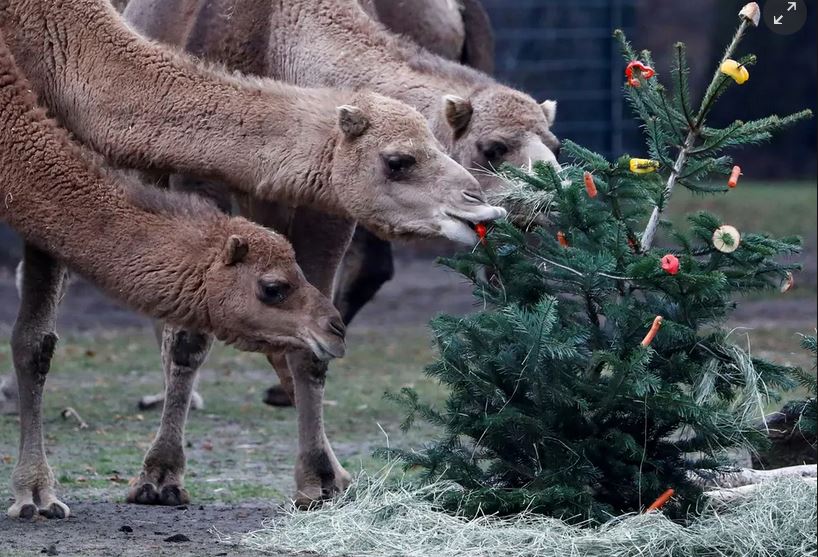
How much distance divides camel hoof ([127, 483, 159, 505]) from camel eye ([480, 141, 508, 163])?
197cm

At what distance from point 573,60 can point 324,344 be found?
13941 mm

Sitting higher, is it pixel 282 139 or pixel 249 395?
A: pixel 282 139

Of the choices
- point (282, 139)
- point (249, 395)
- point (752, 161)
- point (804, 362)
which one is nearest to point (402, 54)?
point (282, 139)

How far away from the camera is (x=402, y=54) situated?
6.62 meters

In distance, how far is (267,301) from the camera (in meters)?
5.39

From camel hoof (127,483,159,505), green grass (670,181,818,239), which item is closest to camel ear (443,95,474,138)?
camel hoof (127,483,159,505)

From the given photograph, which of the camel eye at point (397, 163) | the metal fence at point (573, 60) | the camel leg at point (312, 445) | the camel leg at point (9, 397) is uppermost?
the metal fence at point (573, 60)

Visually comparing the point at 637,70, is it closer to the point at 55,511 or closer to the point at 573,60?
the point at 55,511

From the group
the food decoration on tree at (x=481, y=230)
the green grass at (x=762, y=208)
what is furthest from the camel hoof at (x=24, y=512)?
the green grass at (x=762, y=208)

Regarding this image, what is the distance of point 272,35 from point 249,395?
338 cm

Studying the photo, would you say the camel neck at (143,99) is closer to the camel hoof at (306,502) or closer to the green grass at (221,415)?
the camel hoof at (306,502)

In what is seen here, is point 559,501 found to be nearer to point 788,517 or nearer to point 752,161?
point 788,517

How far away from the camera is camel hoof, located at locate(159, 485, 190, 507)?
6.27m

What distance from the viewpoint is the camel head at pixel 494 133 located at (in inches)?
248
